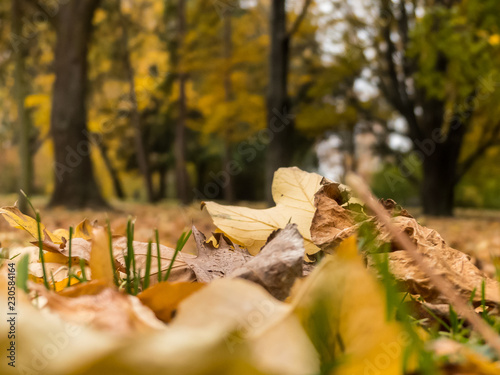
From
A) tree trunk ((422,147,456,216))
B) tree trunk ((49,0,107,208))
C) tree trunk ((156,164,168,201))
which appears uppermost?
tree trunk ((49,0,107,208))

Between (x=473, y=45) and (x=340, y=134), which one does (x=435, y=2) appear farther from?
(x=340, y=134)

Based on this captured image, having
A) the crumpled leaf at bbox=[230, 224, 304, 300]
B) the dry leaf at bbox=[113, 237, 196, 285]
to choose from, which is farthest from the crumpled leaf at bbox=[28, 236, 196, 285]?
the crumpled leaf at bbox=[230, 224, 304, 300]

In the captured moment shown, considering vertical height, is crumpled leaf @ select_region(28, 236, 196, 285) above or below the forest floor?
above

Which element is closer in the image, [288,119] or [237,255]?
[237,255]

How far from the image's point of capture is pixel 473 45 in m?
5.20

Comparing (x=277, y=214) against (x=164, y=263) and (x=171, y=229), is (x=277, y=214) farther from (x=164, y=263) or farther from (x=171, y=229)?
(x=171, y=229)

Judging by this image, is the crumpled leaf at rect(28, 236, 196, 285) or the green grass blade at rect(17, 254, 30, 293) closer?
the green grass blade at rect(17, 254, 30, 293)

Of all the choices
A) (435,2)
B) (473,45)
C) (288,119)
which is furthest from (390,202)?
(435,2)

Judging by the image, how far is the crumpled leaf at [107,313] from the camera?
273 millimetres

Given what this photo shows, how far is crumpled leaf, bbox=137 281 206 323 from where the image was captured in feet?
1.18

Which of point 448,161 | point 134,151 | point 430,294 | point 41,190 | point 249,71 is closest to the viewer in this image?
point 430,294

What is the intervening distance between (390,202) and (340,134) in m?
16.0

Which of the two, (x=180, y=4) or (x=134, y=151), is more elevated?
(x=180, y=4)

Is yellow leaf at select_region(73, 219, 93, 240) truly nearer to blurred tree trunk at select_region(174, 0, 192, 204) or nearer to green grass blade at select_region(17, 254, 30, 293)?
green grass blade at select_region(17, 254, 30, 293)
